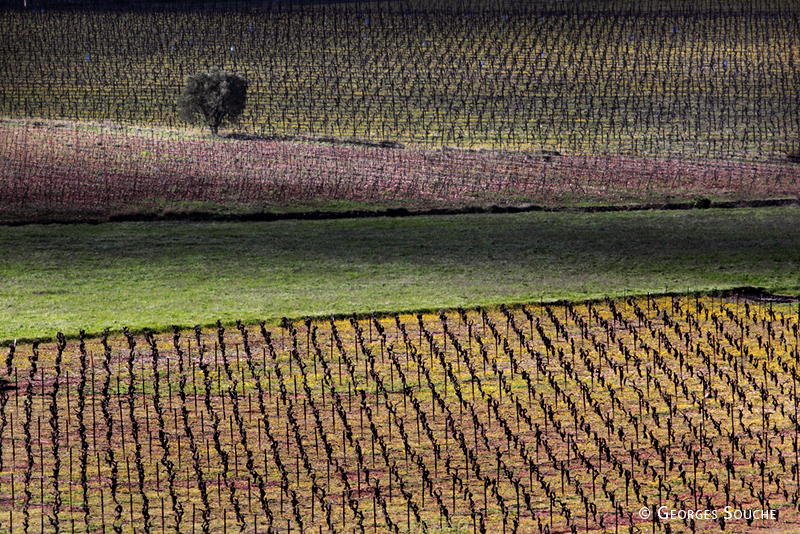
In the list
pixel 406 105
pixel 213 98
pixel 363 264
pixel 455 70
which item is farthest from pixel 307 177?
pixel 455 70

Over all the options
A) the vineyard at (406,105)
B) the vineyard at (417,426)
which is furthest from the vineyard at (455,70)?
the vineyard at (417,426)

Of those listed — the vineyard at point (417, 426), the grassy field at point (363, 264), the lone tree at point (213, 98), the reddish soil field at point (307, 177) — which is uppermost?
the lone tree at point (213, 98)

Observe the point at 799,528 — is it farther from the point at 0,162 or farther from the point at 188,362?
the point at 0,162

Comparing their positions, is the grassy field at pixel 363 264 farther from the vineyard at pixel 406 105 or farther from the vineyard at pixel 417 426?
the vineyard at pixel 406 105

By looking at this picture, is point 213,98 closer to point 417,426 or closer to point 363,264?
point 363,264

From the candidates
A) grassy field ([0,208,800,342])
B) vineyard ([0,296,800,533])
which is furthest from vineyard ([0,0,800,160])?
vineyard ([0,296,800,533])

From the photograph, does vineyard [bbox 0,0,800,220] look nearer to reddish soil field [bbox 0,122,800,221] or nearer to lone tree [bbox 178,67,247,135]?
reddish soil field [bbox 0,122,800,221]
